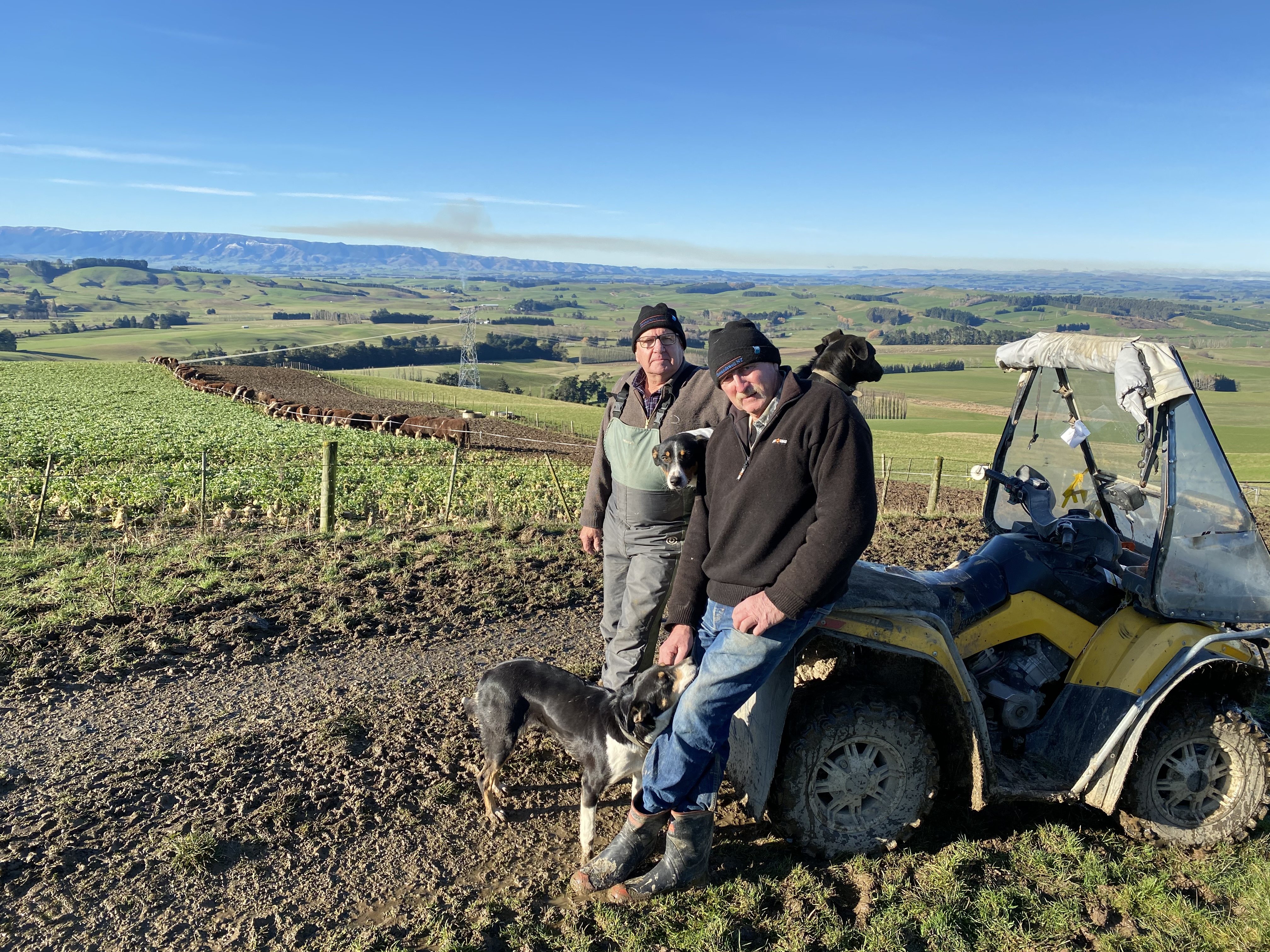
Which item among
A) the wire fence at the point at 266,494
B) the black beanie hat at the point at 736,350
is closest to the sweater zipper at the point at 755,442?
the black beanie hat at the point at 736,350

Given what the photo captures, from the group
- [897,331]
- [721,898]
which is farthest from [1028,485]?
[897,331]

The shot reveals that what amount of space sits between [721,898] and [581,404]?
5298 centimetres

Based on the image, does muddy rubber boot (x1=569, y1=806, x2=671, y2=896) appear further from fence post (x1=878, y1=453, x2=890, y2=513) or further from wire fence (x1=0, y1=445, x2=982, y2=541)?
fence post (x1=878, y1=453, x2=890, y2=513)

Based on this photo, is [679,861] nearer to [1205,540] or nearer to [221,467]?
[1205,540]

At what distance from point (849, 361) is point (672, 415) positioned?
93 cm

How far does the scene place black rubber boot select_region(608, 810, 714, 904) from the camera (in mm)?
3270

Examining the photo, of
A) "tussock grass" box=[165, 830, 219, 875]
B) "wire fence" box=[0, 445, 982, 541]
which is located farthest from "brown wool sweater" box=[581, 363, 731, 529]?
"wire fence" box=[0, 445, 982, 541]

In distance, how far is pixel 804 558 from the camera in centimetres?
297

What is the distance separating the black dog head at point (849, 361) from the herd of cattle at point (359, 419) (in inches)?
739

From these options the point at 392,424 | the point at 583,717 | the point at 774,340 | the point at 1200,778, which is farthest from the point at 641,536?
the point at 774,340

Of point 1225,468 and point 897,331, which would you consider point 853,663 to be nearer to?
point 1225,468

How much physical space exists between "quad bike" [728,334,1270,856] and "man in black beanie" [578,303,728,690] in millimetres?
851

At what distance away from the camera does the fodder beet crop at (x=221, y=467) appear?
11555 millimetres

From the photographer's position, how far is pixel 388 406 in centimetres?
3928
